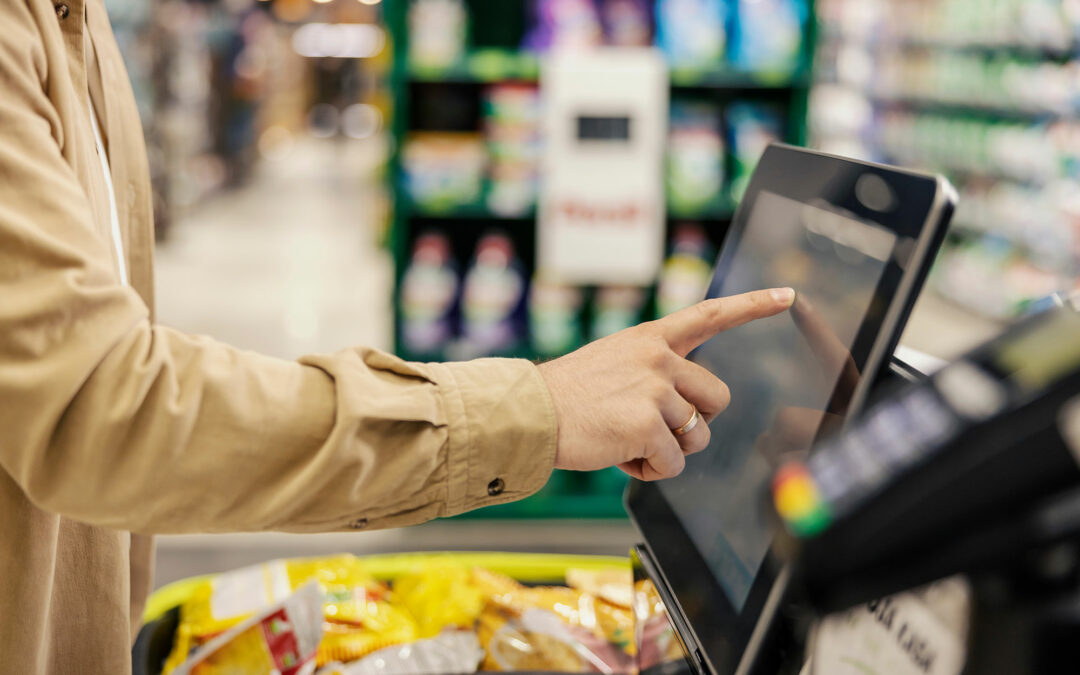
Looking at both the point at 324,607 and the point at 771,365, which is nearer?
the point at 771,365

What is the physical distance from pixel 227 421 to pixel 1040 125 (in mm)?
7037

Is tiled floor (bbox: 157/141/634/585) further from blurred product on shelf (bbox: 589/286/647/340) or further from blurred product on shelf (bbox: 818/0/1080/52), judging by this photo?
blurred product on shelf (bbox: 818/0/1080/52)

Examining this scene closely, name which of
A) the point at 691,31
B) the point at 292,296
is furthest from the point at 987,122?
the point at 292,296

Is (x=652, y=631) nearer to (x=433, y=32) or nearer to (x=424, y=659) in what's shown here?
(x=424, y=659)

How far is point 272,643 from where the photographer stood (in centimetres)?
110

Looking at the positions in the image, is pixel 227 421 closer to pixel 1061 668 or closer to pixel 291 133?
pixel 1061 668

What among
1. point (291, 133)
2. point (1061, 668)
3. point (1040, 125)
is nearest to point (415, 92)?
point (1061, 668)

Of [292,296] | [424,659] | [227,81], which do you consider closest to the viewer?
[424,659]

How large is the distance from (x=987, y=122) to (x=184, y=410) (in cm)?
783

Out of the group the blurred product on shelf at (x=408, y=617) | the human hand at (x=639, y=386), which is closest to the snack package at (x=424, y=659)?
the blurred product on shelf at (x=408, y=617)

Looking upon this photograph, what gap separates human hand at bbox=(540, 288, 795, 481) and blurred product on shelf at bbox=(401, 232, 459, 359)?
2.86 metres

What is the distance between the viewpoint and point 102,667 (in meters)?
1.03

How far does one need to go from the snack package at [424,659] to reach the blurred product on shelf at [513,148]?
2514mm

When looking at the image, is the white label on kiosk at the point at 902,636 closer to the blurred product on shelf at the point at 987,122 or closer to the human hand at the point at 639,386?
the human hand at the point at 639,386
